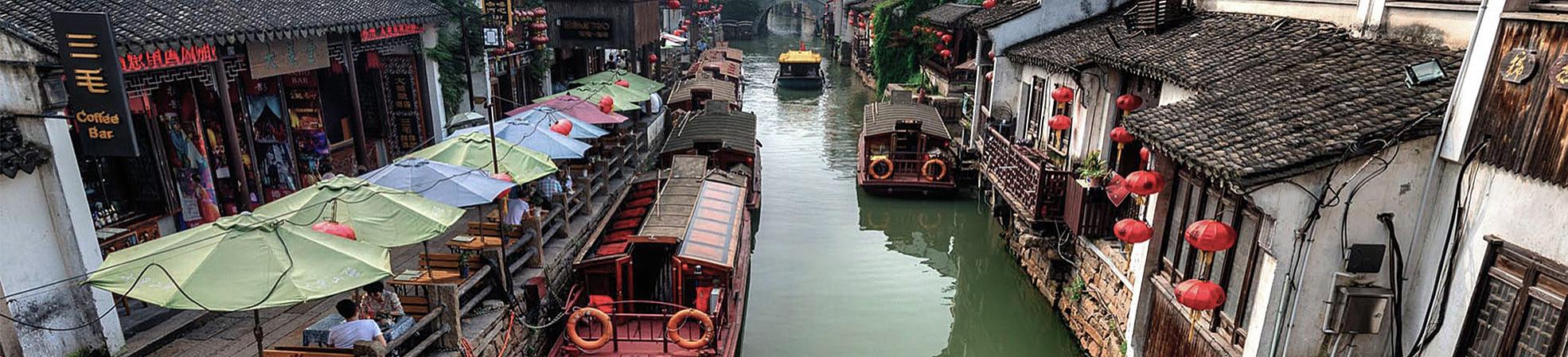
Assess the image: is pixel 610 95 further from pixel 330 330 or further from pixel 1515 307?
pixel 1515 307

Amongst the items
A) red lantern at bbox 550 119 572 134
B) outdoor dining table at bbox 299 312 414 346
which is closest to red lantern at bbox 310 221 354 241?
outdoor dining table at bbox 299 312 414 346

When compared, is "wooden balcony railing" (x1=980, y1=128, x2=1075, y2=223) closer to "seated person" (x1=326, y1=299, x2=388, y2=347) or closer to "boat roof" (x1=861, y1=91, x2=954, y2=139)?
"boat roof" (x1=861, y1=91, x2=954, y2=139)

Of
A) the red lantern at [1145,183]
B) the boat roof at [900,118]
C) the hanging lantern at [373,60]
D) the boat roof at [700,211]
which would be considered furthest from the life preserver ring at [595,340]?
the boat roof at [900,118]

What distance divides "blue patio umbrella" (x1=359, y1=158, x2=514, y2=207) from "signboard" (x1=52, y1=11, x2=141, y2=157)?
2549 mm

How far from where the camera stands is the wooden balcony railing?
45.5 feet

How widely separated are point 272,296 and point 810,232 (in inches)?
594

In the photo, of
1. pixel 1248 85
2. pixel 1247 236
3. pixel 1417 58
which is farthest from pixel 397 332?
pixel 1417 58

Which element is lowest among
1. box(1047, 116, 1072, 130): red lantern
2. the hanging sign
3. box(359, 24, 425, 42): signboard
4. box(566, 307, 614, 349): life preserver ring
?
box(566, 307, 614, 349): life preserver ring

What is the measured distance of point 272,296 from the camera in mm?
6832

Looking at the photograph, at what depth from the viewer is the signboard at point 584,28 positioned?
23.2 metres

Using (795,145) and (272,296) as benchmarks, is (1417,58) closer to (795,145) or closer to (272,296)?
(272,296)

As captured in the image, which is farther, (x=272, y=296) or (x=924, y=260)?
(x=924, y=260)

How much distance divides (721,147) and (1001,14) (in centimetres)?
815

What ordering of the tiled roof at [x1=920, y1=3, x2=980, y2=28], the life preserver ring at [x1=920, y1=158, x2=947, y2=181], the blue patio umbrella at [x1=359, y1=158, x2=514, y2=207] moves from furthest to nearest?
the tiled roof at [x1=920, y1=3, x2=980, y2=28], the life preserver ring at [x1=920, y1=158, x2=947, y2=181], the blue patio umbrella at [x1=359, y1=158, x2=514, y2=207]
